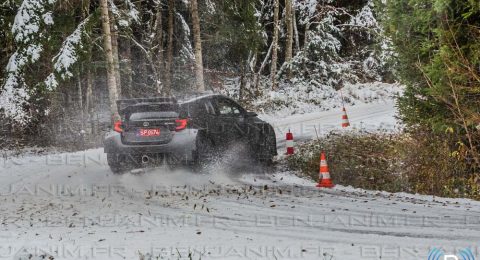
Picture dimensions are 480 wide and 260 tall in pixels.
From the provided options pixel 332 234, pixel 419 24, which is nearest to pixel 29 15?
pixel 419 24

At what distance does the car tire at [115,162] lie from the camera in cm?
995

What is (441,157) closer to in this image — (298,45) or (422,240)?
(422,240)

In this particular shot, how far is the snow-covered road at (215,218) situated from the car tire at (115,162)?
22 cm

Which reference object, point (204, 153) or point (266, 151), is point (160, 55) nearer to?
point (266, 151)

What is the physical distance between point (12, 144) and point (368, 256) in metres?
16.8

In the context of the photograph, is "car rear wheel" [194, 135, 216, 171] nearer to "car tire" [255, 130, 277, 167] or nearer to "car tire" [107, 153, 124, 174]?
"car tire" [107, 153, 124, 174]

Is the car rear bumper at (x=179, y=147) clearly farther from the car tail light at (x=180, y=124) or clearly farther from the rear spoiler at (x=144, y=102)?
the rear spoiler at (x=144, y=102)

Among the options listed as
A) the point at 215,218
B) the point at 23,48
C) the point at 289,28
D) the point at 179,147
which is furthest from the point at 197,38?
the point at 215,218

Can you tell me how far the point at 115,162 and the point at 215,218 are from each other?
12.8 ft

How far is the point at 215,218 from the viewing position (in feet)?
22.9

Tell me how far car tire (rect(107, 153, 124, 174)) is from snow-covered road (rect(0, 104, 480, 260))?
22 cm

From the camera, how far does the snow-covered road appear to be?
5.50 m

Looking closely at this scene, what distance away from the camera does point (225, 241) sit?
5.80 m

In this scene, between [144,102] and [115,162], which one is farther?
[115,162]
